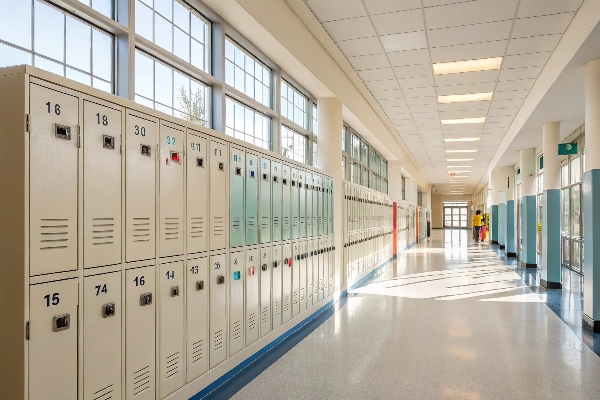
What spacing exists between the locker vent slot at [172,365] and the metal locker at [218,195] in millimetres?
885

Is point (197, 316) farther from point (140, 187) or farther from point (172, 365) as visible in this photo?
point (140, 187)

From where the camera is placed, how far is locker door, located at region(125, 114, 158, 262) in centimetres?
278

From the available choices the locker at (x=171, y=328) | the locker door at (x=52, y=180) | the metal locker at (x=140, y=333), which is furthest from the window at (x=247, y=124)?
the locker door at (x=52, y=180)

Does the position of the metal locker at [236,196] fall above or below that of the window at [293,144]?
below

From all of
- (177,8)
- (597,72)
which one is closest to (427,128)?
(597,72)

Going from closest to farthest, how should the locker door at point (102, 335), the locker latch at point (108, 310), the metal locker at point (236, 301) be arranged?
the locker door at point (102, 335)
the locker latch at point (108, 310)
the metal locker at point (236, 301)

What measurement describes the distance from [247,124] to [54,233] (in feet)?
11.4

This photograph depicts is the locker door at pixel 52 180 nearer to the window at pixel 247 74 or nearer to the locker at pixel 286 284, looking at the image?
the window at pixel 247 74

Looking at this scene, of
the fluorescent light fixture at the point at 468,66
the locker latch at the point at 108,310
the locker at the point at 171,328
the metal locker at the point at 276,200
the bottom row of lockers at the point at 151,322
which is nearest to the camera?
the bottom row of lockers at the point at 151,322

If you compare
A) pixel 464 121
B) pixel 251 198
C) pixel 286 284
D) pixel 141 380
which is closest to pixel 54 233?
pixel 141 380

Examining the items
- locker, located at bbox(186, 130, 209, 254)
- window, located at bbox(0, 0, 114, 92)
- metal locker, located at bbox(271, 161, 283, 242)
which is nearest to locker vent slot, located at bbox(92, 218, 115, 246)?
locker, located at bbox(186, 130, 209, 254)

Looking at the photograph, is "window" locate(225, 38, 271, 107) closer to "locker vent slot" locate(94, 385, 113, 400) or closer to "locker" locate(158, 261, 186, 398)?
"locker" locate(158, 261, 186, 398)

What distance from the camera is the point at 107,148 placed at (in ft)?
8.55

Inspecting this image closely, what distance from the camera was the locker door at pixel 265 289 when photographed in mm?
4652
